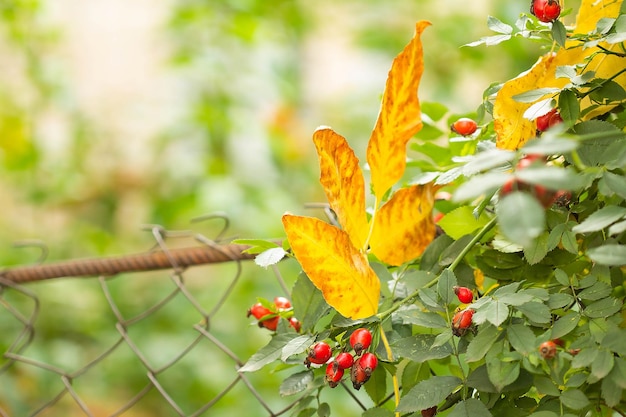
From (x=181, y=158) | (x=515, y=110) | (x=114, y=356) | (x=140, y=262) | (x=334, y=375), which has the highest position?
(x=515, y=110)

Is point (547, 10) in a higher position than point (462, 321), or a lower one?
higher

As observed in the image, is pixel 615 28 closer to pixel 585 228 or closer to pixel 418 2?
pixel 585 228

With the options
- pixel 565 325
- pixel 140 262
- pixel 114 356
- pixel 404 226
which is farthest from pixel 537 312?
pixel 114 356

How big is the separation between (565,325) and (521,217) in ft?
0.42

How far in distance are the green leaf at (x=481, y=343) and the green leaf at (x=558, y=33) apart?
0.15 meters

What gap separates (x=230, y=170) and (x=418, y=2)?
0.75 meters

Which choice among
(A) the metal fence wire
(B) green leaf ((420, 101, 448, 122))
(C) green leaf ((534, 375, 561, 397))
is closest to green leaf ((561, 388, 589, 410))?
(C) green leaf ((534, 375, 561, 397))

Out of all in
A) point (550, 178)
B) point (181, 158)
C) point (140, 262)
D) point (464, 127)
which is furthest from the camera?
point (181, 158)

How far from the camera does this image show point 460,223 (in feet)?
1.44

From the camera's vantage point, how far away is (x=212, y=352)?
164cm

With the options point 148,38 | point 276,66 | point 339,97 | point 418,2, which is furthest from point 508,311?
point 148,38

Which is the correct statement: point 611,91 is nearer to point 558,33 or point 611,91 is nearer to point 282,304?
point 558,33

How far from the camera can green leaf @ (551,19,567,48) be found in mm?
374

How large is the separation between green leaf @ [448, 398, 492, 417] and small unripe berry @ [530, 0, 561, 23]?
0.20 meters
